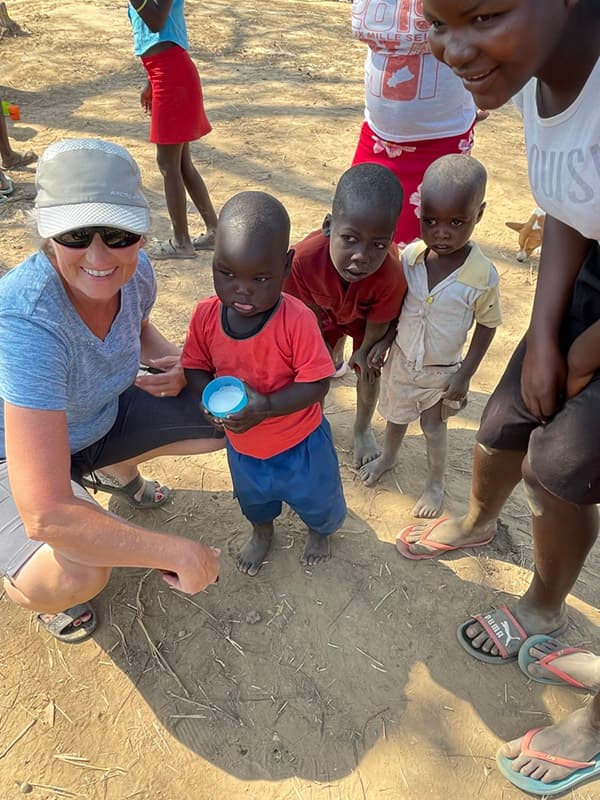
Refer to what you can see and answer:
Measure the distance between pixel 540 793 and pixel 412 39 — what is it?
253 centimetres

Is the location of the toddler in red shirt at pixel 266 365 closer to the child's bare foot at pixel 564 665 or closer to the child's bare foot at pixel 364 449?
the child's bare foot at pixel 364 449

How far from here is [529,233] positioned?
4172 millimetres

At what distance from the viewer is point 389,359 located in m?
2.44

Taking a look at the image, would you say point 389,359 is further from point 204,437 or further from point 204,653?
point 204,653

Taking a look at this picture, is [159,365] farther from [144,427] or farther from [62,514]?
[62,514]

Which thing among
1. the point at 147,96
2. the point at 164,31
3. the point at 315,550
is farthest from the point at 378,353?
the point at 147,96

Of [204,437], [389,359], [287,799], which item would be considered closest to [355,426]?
[389,359]

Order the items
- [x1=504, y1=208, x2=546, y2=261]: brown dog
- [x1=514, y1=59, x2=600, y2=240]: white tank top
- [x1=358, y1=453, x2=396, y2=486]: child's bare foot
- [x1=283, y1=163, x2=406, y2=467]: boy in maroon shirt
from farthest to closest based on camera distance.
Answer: [x1=504, y1=208, x2=546, y2=261]: brown dog
[x1=358, y1=453, x2=396, y2=486]: child's bare foot
[x1=283, y1=163, x2=406, y2=467]: boy in maroon shirt
[x1=514, y1=59, x2=600, y2=240]: white tank top

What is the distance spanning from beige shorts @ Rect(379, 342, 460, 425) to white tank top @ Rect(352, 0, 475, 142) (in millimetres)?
956

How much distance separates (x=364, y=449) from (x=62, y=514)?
1452 millimetres

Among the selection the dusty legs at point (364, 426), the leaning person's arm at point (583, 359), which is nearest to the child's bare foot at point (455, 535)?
the dusty legs at point (364, 426)

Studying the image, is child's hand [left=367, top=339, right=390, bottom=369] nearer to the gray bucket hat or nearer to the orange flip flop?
the orange flip flop

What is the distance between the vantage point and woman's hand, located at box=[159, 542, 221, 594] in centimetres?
178

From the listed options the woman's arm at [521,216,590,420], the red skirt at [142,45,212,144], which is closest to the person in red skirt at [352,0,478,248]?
the woman's arm at [521,216,590,420]
